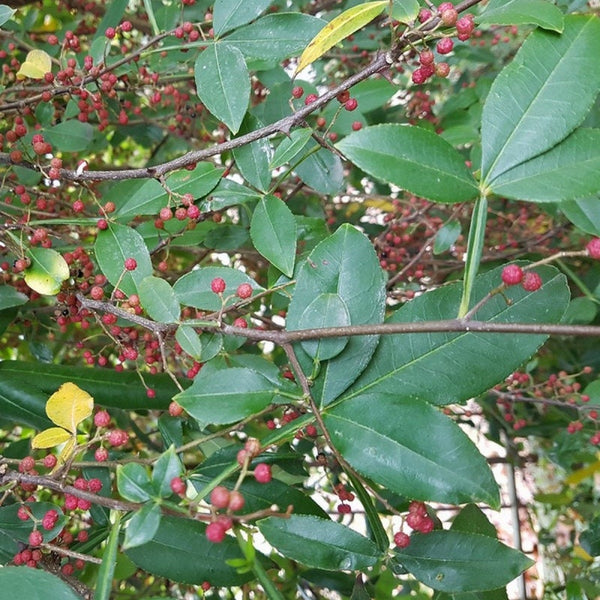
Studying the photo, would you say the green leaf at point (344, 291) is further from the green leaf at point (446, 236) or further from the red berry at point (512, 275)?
the green leaf at point (446, 236)

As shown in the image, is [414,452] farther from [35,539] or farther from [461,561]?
[35,539]

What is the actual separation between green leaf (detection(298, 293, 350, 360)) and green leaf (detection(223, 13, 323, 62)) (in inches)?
16.1

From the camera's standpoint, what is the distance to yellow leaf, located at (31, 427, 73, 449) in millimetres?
800

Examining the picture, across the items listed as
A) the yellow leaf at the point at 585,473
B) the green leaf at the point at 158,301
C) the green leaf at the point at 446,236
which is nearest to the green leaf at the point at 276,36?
the green leaf at the point at 158,301

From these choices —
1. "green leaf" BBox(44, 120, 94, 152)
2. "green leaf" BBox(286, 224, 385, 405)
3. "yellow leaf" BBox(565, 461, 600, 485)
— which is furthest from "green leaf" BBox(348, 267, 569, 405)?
"yellow leaf" BBox(565, 461, 600, 485)

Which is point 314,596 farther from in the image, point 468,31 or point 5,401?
point 468,31

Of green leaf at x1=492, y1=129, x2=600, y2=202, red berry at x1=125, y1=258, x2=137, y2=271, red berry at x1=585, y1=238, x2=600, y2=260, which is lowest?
red berry at x1=125, y1=258, x2=137, y2=271

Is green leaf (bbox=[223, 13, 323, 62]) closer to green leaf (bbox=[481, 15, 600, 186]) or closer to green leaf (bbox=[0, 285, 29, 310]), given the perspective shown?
green leaf (bbox=[481, 15, 600, 186])

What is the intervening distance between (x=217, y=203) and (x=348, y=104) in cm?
25

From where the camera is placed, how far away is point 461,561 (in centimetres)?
80

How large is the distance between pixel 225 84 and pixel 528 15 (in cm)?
40

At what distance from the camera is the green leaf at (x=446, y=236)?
1.41 meters

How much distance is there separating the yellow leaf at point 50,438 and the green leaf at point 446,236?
87 cm

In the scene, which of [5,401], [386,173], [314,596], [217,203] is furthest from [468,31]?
[314,596]
